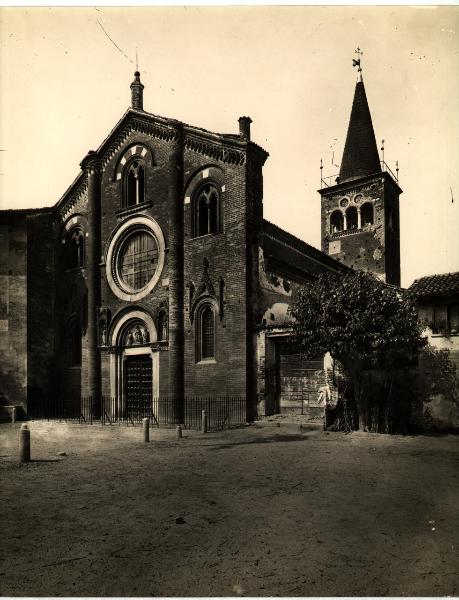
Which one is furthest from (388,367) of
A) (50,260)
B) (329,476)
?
(50,260)

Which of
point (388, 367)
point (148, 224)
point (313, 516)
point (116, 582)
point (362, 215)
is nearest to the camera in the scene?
point (116, 582)

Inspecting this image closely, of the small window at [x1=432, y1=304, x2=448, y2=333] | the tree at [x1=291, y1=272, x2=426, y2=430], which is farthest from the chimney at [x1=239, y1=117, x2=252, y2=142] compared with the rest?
the small window at [x1=432, y1=304, x2=448, y2=333]

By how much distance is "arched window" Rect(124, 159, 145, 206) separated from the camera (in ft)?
67.4

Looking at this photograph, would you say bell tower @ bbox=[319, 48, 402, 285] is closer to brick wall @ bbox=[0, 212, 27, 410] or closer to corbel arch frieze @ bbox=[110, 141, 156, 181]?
corbel arch frieze @ bbox=[110, 141, 156, 181]

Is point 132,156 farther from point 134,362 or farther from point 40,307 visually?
point 134,362

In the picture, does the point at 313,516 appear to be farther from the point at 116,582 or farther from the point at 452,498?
the point at 116,582

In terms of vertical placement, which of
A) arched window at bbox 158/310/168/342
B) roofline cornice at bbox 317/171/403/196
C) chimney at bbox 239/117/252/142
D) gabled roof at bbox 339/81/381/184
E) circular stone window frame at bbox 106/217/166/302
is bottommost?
arched window at bbox 158/310/168/342

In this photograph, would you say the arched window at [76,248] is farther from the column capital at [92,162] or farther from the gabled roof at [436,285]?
the gabled roof at [436,285]

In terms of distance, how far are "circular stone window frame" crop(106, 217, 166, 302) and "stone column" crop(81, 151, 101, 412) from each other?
2.68 ft

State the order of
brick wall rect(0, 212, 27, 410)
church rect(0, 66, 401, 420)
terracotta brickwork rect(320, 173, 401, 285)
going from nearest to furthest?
church rect(0, 66, 401, 420) < brick wall rect(0, 212, 27, 410) < terracotta brickwork rect(320, 173, 401, 285)

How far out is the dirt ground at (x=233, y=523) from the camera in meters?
4.48

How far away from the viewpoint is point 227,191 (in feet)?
56.7

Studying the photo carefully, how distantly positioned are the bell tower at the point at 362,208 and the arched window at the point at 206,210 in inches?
663

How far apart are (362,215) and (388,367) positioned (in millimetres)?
20778
